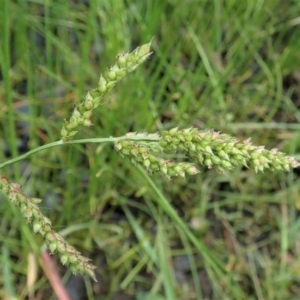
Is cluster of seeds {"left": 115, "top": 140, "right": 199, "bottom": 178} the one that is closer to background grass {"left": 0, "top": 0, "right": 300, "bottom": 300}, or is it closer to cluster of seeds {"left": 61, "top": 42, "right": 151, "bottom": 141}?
cluster of seeds {"left": 61, "top": 42, "right": 151, "bottom": 141}

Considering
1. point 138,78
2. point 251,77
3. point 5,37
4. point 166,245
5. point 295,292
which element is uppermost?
point 251,77

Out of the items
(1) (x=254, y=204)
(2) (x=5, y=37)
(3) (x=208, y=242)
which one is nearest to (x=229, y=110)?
(1) (x=254, y=204)

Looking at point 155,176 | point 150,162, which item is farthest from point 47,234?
point 155,176

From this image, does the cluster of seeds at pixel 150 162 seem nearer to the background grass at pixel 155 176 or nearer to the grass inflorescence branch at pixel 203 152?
the grass inflorescence branch at pixel 203 152

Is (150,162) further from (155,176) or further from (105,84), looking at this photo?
(155,176)

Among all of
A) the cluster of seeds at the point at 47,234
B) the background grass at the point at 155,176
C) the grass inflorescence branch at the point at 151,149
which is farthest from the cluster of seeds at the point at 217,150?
the background grass at the point at 155,176

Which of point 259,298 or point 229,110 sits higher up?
point 229,110

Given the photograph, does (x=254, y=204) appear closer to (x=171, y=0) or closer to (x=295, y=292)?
(x=295, y=292)

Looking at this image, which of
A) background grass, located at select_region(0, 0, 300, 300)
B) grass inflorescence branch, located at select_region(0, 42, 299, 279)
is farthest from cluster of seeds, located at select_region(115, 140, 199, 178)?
background grass, located at select_region(0, 0, 300, 300)
